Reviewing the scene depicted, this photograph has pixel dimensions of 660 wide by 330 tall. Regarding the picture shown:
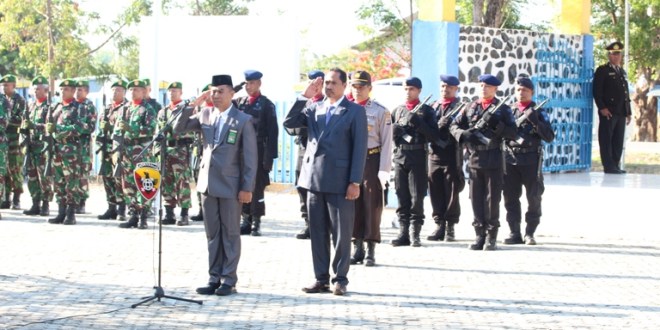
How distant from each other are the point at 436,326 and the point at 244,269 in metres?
3.47

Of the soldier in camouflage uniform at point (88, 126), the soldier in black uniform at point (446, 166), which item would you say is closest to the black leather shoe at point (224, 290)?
the soldier in black uniform at point (446, 166)

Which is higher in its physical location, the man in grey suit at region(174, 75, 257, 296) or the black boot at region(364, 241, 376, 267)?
the man in grey suit at region(174, 75, 257, 296)

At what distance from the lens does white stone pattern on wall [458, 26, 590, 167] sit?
20.6 meters

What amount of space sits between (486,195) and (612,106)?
307 inches

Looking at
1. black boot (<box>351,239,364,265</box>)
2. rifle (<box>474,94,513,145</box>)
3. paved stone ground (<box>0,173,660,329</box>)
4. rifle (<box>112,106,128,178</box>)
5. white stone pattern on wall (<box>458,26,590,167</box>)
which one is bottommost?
paved stone ground (<box>0,173,660,329</box>)

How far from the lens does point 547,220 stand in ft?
57.0

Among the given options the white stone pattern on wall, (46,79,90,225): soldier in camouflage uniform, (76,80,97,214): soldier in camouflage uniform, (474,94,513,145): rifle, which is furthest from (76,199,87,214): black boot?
(474,94,513,145): rifle

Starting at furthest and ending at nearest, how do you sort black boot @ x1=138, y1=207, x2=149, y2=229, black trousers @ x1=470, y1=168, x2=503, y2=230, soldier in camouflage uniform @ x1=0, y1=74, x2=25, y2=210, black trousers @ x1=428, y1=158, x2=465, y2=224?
soldier in camouflage uniform @ x1=0, y1=74, x2=25, y2=210 → black boot @ x1=138, y1=207, x2=149, y2=229 → black trousers @ x1=428, y1=158, x2=465, y2=224 → black trousers @ x1=470, y1=168, x2=503, y2=230

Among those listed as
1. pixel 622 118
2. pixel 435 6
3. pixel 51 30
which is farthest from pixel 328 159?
pixel 51 30

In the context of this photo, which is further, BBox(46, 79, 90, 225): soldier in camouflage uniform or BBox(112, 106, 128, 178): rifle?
BBox(46, 79, 90, 225): soldier in camouflage uniform

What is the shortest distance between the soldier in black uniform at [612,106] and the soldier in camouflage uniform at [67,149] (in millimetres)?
9240

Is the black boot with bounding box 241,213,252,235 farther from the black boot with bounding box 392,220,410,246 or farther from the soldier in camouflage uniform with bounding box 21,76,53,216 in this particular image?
the soldier in camouflage uniform with bounding box 21,76,53,216

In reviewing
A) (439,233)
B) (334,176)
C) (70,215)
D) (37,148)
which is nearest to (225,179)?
(334,176)

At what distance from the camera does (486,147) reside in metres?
14.4
